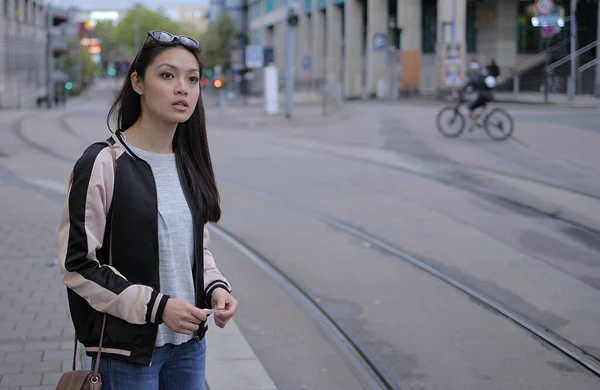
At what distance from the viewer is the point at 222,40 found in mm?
76062

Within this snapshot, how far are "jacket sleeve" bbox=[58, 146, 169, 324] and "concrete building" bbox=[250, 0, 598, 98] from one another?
106ft

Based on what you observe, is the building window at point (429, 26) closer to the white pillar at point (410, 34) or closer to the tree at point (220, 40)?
the white pillar at point (410, 34)

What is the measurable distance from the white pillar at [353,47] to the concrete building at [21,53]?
2248cm

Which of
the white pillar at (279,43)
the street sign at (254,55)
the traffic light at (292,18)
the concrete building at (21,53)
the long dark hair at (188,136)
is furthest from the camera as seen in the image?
the white pillar at (279,43)

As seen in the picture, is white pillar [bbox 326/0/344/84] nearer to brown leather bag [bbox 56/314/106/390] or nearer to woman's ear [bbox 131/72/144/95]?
woman's ear [bbox 131/72/144/95]

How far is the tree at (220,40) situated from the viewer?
Result: 246ft

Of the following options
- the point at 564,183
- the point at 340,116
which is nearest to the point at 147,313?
the point at 564,183

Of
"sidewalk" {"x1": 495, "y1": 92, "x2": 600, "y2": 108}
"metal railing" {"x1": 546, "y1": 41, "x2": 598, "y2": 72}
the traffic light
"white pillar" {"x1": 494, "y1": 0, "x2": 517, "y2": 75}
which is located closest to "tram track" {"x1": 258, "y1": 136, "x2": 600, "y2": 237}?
→ the traffic light

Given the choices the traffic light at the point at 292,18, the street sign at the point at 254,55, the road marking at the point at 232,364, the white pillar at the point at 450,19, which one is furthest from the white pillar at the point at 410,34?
the road marking at the point at 232,364

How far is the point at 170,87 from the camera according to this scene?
2576 mm

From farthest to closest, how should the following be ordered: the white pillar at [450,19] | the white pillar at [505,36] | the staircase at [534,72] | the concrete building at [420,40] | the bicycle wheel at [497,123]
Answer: the white pillar at [505,36]
the white pillar at [450,19]
the concrete building at [420,40]
the staircase at [534,72]
the bicycle wheel at [497,123]

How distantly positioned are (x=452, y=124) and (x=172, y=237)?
17.5 metres

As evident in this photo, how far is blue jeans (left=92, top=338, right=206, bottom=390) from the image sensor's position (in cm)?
249

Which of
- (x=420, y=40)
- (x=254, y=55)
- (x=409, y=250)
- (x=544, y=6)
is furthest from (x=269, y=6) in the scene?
(x=409, y=250)
